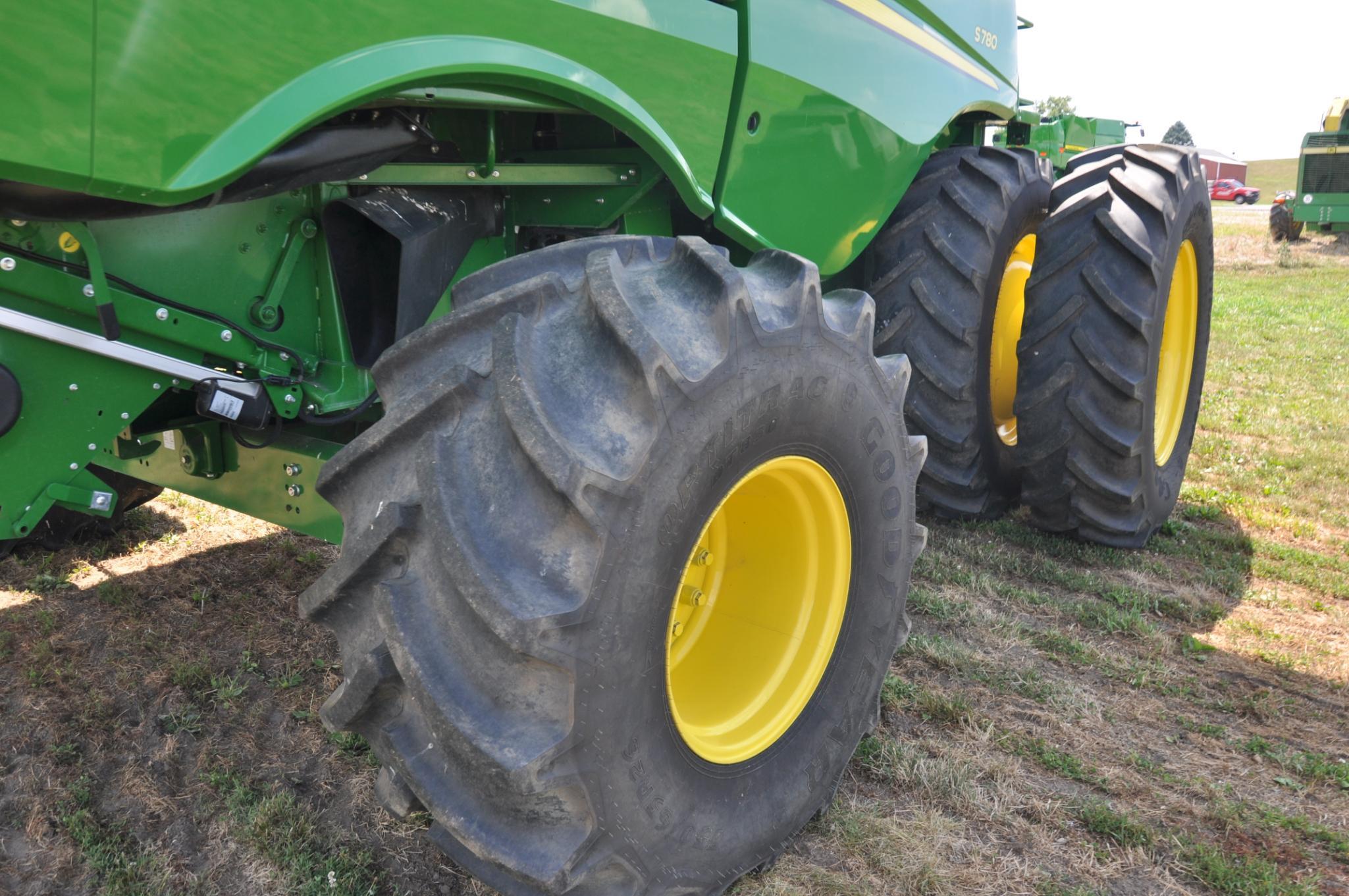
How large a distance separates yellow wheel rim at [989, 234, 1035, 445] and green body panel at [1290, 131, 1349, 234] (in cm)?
1585

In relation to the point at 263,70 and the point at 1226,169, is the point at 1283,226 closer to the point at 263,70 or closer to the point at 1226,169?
the point at 263,70

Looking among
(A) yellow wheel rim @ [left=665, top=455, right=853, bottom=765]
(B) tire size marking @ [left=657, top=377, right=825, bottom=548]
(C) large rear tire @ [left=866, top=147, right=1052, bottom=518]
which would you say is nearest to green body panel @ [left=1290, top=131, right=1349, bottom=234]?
(C) large rear tire @ [left=866, top=147, right=1052, bottom=518]

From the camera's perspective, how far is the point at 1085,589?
375cm

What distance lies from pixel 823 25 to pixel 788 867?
1.90 m

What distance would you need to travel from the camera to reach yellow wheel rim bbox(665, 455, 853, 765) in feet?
7.10

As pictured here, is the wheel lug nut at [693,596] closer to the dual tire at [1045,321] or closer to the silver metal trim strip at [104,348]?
the silver metal trim strip at [104,348]

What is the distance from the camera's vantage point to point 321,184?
1.93 metres

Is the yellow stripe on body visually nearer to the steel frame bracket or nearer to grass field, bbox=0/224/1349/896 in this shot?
grass field, bbox=0/224/1349/896

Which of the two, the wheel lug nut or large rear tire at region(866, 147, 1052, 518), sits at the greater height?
large rear tire at region(866, 147, 1052, 518)

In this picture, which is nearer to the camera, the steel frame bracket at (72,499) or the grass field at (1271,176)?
the steel frame bracket at (72,499)

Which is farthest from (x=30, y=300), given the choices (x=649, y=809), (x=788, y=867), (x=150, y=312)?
(x=788, y=867)

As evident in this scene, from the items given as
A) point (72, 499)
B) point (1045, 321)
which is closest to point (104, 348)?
point (72, 499)

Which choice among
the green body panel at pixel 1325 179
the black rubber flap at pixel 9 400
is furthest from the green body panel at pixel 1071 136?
the green body panel at pixel 1325 179

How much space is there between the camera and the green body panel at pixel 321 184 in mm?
1299
